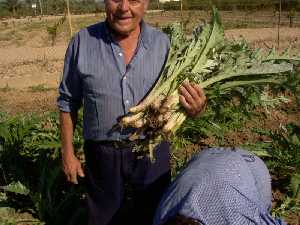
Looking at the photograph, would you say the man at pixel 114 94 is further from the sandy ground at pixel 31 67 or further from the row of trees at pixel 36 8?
the row of trees at pixel 36 8

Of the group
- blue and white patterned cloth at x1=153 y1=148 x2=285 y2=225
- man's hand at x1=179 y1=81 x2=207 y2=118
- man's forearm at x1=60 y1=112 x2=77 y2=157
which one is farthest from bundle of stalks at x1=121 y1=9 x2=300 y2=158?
man's forearm at x1=60 y1=112 x2=77 y2=157

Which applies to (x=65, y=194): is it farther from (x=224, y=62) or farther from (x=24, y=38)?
(x=24, y=38)

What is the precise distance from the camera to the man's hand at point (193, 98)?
2303 millimetres

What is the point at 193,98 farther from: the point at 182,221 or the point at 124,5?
the point at 182,221

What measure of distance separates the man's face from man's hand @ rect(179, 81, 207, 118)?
40 centimetres

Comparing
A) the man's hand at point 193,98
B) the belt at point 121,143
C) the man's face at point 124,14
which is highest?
the man's face at point 124,14

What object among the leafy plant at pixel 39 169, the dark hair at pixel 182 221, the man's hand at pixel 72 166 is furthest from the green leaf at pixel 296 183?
the dark hair at pixel 182 221

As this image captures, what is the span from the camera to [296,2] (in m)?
27.9

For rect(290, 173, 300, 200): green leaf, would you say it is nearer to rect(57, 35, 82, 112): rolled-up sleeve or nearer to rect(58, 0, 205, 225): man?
rect(58, 0, 205, 225): man

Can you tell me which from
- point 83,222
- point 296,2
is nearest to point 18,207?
point 83,222

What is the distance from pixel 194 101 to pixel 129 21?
0.49m

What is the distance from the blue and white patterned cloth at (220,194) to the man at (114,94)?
1.06ft

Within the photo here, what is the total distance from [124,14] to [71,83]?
1.51 feet

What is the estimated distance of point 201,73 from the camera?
2.52m
